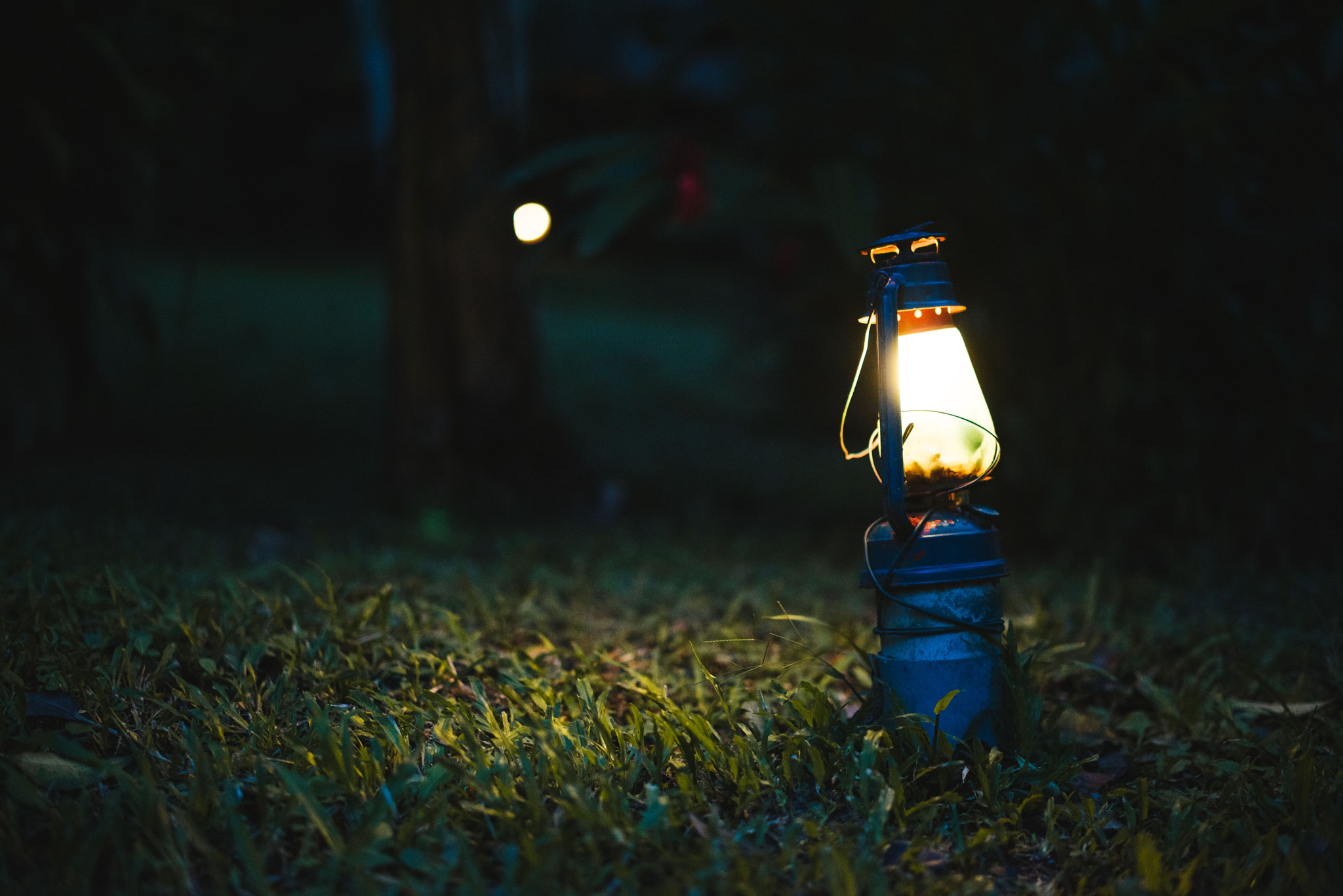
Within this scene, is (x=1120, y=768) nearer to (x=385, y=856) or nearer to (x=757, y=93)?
(x=385, y=856)

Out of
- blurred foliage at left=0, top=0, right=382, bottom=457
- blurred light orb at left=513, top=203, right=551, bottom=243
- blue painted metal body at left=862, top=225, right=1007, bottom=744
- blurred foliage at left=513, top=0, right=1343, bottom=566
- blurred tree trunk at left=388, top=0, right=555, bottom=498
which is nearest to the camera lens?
blue painted metal body at left=862, top=225, right=1007, bottom=744

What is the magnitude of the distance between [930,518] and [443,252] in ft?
10.9

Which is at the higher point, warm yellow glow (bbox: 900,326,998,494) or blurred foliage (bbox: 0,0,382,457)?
blurred foliage (bbox: 0,0,382,457)

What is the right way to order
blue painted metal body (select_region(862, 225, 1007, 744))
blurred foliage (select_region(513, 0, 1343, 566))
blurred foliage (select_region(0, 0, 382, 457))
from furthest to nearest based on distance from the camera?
blurred foliage (select_region(0, 0, 382, 457))
blurred foliage (select_region(513, 0, 1343, 566))
blue painted metal body (select_region(862, 225, 1007, 744))

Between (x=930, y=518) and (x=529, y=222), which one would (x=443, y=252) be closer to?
(x=529, y=222)

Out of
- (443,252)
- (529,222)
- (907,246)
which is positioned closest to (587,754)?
(907,246)

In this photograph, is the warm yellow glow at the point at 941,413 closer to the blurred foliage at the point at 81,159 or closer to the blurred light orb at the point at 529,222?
the blurred light orb at the point at 529,222

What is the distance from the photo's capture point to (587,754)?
149 centimetres

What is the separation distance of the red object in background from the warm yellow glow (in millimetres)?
1996

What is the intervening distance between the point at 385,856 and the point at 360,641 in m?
0.73

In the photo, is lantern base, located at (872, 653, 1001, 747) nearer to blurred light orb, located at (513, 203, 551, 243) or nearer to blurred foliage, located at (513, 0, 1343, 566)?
blurred light orb, located at (513, 203, 551, 243)

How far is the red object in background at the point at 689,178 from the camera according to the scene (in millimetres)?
3482

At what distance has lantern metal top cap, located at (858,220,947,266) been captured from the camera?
1.64 m

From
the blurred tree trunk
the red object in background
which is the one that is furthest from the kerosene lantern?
the blurred tree trunk
